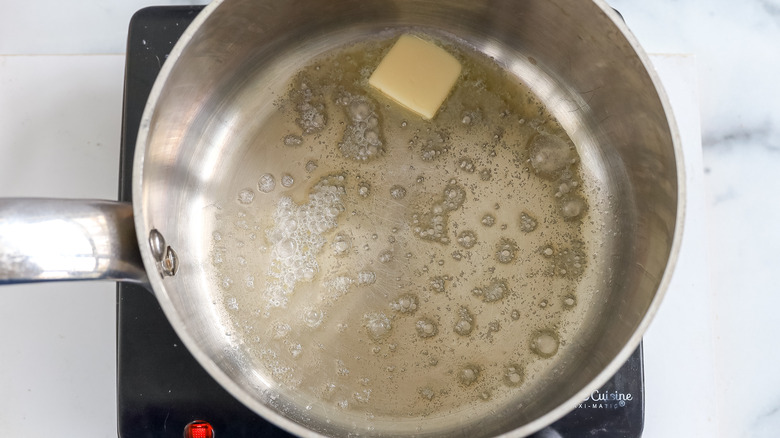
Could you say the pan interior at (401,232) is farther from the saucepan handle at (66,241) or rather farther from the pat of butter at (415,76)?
the saucepan handle at (66,241)

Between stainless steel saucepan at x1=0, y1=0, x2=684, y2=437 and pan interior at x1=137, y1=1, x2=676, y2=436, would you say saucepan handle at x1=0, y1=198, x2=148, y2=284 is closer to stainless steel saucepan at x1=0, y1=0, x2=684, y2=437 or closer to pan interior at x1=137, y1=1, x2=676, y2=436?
stainless steel saucepan at x1=0, y1=0, x2=684, y2=437

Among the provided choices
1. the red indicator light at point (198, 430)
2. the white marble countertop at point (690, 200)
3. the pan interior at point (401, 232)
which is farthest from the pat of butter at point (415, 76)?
the red indicator light at point (198, 430)

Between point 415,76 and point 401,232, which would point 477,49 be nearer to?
point 415,76

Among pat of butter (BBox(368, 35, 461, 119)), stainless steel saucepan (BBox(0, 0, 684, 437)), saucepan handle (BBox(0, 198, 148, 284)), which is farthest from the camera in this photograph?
pat of butter (BBox(368, 35, 461, 119))

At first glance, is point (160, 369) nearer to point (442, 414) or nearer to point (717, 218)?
point (442, 414)

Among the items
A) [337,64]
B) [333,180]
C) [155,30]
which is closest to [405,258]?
[333,180]

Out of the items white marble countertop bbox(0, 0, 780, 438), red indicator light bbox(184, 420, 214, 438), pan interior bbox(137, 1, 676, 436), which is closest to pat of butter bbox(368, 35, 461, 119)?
pan interior bbox(137, 1, 676, 436)
